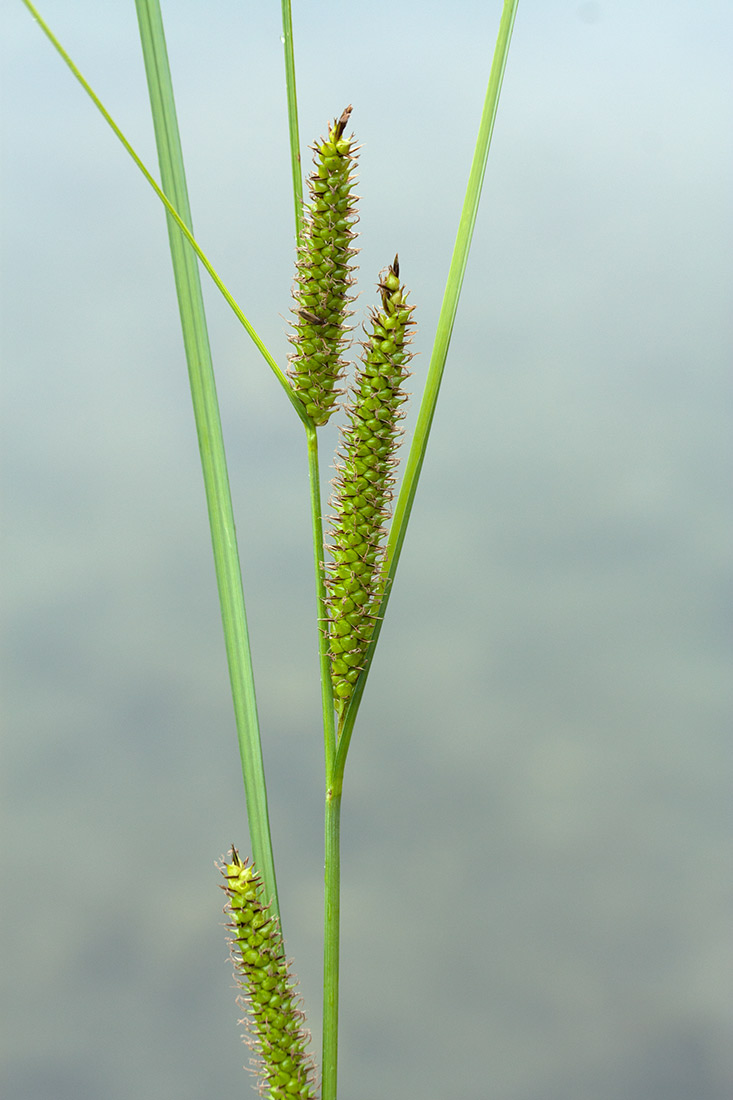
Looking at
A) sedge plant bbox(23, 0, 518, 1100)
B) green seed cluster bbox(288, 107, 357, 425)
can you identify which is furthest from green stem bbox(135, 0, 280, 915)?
green seed cluster bbox(288, 107, 357, 425)

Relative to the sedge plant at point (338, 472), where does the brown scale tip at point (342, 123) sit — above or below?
above

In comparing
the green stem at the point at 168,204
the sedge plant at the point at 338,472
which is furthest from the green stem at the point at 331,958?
the green stem at the point at 168,204

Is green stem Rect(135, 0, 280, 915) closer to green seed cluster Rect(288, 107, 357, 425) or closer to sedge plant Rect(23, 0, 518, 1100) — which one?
sedge plant Rect(23, 0, 518, 1100)

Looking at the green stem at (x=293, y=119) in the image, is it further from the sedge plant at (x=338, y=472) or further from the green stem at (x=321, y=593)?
the green stem at (x=321, y=593)

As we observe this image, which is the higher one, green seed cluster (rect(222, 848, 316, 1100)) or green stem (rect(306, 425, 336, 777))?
green stem (rect(306, 425, 336, 777))

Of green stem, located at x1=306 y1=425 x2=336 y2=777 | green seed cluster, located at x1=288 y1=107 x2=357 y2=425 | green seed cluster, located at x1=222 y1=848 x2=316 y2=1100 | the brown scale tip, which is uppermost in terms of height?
the brown scale tip

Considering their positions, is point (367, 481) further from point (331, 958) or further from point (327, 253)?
point (331, 958)

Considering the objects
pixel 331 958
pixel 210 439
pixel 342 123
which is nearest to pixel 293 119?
pixel 342 123
